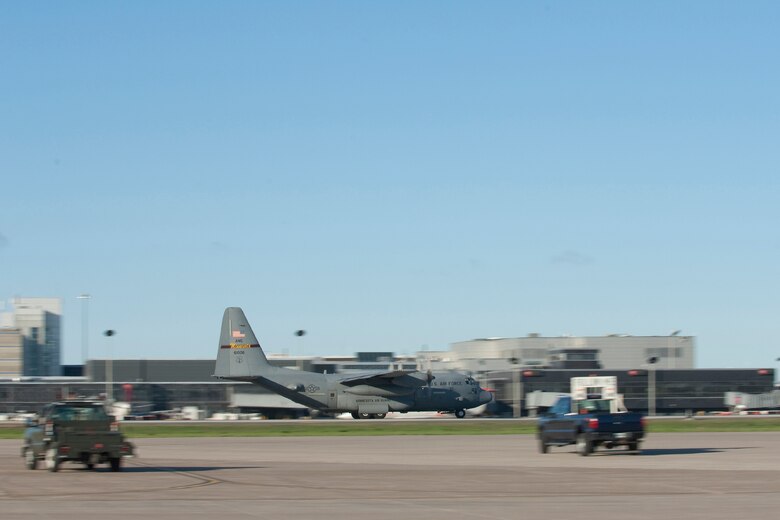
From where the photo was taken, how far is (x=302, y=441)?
57.2 m

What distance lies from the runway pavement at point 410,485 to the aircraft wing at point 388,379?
1597 inches

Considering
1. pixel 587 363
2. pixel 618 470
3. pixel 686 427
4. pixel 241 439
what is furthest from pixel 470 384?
pixel 618 470

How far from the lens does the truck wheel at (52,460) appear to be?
1276 inches

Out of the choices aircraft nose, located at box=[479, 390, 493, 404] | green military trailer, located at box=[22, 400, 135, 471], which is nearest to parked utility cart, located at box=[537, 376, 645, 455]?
green military trailer, located at box=[22, 400, 135, 471]

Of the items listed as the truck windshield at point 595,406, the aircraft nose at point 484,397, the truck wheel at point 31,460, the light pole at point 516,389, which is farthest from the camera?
the light pole at point 516,389

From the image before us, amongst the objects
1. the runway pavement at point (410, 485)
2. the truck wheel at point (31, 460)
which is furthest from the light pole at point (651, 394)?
the truck wheel at point (31, 460)

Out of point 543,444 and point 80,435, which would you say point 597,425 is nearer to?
point 543,444

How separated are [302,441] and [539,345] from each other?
119556 millimetres

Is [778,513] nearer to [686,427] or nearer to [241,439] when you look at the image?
[241,439]

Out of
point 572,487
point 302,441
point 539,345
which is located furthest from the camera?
point 539,345

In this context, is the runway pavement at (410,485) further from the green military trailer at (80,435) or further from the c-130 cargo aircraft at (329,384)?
the c-130 cargo aircraft at (329,384)

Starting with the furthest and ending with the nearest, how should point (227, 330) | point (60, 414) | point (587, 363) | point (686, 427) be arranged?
point (587, 363)
point (227, 330)
point (686, 427)
point (60, 414)

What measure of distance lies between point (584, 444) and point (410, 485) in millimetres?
12231

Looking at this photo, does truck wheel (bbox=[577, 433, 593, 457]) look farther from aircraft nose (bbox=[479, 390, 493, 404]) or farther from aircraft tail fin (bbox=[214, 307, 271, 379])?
aircraft nose (bbox=[479, 390, 493, 404])
